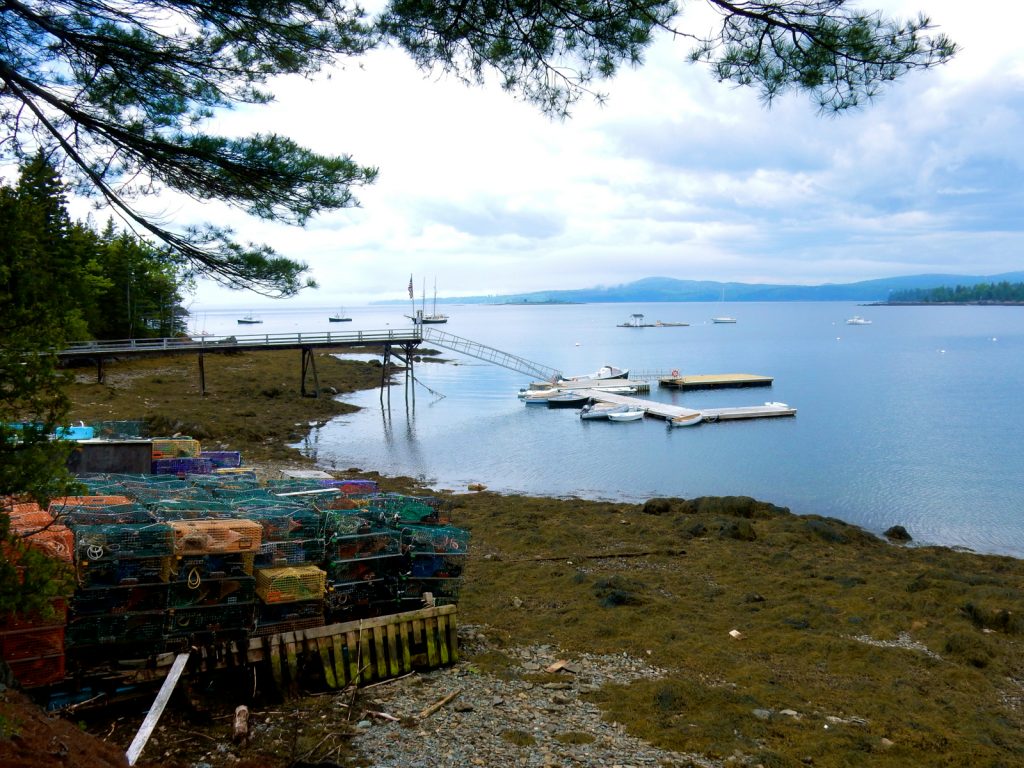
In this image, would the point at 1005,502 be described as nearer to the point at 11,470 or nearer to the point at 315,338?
the point at 11,470

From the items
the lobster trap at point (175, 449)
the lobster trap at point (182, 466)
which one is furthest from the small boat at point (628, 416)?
the lobster trap at point (182, 466)

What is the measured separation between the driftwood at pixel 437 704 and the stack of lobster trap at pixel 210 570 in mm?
1538

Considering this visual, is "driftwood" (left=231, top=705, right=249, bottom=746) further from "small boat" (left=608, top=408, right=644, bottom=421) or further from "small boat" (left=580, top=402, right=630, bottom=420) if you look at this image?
"small boat" (left=580, top=402, right=630, bottom=420)

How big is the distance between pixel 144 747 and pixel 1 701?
6.90 feet

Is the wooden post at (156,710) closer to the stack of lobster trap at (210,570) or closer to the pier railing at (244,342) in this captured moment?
the stack of lobster trap at (210,570)

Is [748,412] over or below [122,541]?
below

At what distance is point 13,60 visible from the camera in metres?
7.20

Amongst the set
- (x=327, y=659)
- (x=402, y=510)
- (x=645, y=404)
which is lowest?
(x=645, y=404)

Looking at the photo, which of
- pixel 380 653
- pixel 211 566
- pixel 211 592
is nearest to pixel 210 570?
pixel 211 566

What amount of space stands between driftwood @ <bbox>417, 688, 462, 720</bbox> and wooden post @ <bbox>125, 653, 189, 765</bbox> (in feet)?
8.08

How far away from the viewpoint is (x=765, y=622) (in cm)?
1220

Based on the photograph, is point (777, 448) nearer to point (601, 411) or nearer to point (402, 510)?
point (601, 411)

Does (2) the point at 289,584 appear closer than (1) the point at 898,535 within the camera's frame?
Yes

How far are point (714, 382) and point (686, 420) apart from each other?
17.6 meters
